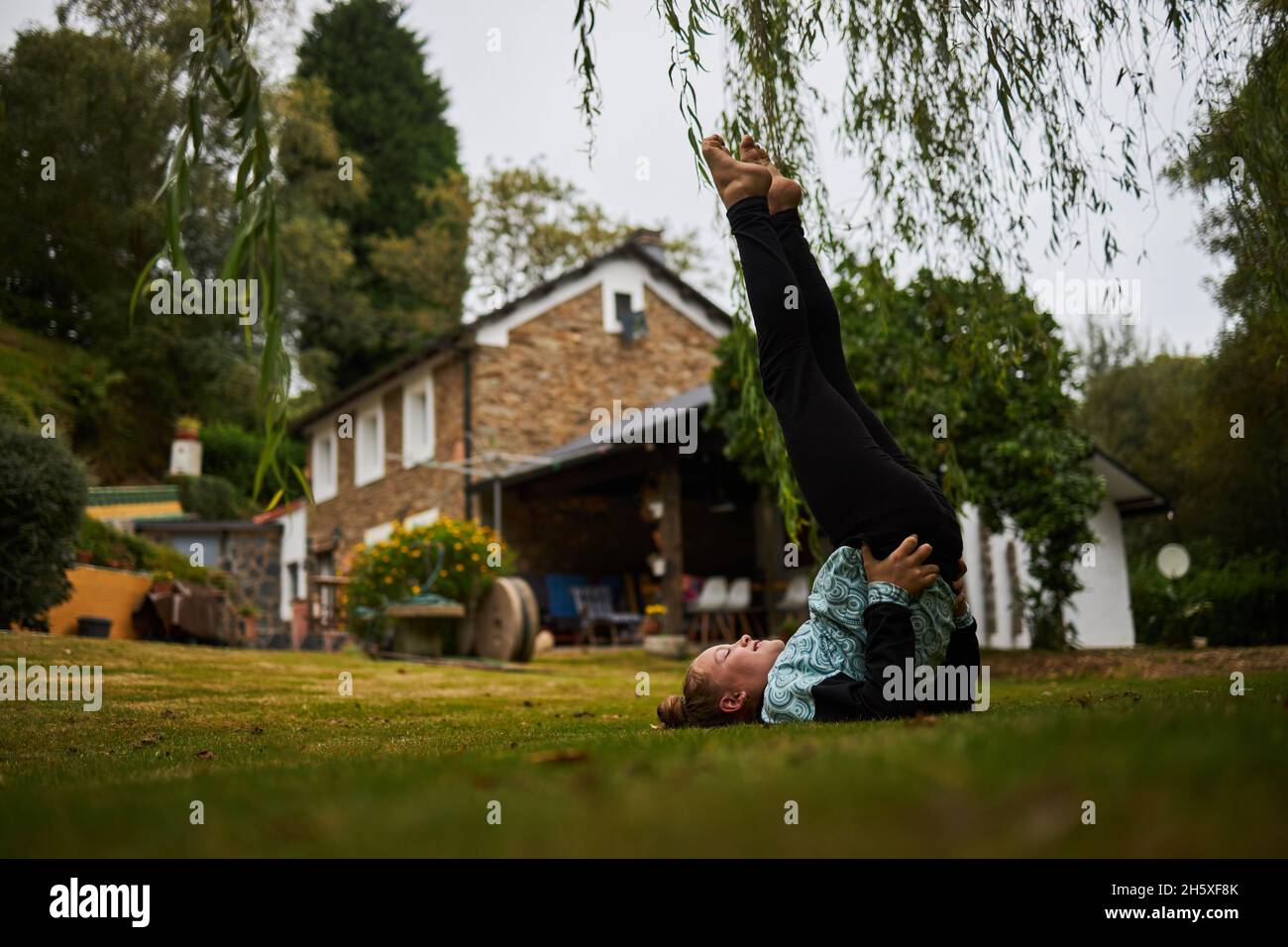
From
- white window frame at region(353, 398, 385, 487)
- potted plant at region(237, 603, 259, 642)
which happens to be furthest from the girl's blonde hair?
white window frame at region(353, 398, 385, 487)

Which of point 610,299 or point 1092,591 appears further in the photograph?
point 610,299

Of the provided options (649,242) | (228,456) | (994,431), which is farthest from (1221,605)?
(228,456)

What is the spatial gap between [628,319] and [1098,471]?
26.4 feet

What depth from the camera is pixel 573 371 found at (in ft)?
58.6

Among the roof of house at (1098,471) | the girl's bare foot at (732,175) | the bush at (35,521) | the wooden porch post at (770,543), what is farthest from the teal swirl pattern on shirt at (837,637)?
the roof of house at (1098,471)

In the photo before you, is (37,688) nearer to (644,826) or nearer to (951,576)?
(951,576)

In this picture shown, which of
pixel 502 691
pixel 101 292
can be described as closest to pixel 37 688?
pixel 502 691

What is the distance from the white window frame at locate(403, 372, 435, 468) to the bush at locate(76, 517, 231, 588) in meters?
3.75

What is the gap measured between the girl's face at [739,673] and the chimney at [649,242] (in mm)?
15526

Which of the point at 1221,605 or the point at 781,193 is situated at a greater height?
the point at 781,193

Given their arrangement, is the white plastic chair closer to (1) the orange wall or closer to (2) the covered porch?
(2) the covered porch

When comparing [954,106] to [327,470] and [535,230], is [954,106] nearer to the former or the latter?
[327,470]
